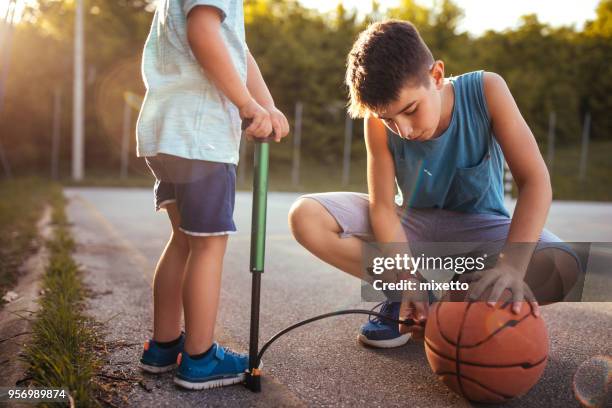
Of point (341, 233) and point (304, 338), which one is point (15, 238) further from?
point (341, 233)

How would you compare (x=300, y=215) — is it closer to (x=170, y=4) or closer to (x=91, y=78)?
(x=170, y=4)

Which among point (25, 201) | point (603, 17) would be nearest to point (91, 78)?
point (25, 201)

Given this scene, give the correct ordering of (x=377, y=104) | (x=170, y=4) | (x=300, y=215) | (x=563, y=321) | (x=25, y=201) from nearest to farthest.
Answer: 1. (x=170, y=4)
2. (x=377, y=104)
3. (x=300, y=215)
4. (x=563, y=321)
5. (x=25, y=201)

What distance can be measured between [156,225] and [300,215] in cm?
441

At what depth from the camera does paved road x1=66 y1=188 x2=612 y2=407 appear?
1812mm

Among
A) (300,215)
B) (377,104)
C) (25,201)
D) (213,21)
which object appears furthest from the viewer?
(25,201)

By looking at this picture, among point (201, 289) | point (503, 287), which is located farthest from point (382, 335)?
point (201, 289)

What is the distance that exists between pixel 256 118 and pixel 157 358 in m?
0.90

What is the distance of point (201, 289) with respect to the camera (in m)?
1.82

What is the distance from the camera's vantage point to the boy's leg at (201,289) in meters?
1.82

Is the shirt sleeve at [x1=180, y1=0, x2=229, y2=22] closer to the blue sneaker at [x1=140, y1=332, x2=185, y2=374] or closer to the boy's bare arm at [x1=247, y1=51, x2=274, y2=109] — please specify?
the boy's bare arm at [x1=247, y1=51, x2=274, y2=109]

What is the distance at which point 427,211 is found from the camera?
2.45m

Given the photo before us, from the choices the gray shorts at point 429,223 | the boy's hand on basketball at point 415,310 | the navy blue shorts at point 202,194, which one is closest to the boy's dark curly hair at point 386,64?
the gray shorts at point 429,223

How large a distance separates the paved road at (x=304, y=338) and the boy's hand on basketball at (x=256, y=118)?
822mm
